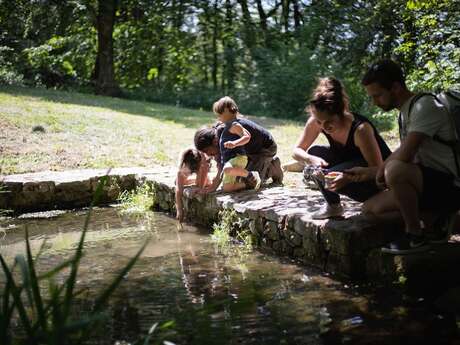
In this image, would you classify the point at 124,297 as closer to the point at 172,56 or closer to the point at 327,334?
the point at 327,334

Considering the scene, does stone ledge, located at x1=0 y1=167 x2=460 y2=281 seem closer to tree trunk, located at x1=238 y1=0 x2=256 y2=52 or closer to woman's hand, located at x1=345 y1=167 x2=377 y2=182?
woman's hand, located at x1=345 y1=167 x2=377 y2=182

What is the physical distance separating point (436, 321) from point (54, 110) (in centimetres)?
1046

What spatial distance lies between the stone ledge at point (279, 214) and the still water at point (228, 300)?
0.53 ft

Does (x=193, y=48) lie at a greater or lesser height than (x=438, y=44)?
greater

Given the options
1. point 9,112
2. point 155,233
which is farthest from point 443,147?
point 9,112

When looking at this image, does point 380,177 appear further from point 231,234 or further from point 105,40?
point 105,40

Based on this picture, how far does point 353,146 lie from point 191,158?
6.81 feet

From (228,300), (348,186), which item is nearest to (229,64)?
(348,186)

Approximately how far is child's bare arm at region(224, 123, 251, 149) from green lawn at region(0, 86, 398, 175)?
311 cm

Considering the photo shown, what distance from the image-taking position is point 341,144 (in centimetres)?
416

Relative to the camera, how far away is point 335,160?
14.1 ft

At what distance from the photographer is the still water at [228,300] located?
2.92 metres

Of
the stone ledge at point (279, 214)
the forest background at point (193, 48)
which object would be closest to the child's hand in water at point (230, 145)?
the stone ledge at point (279, 214)

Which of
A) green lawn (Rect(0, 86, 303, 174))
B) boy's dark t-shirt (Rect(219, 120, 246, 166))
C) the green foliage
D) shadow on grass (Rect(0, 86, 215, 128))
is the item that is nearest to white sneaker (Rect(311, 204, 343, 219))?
boy's dark t-shirt (Rect(219, 120, 246, 166))
